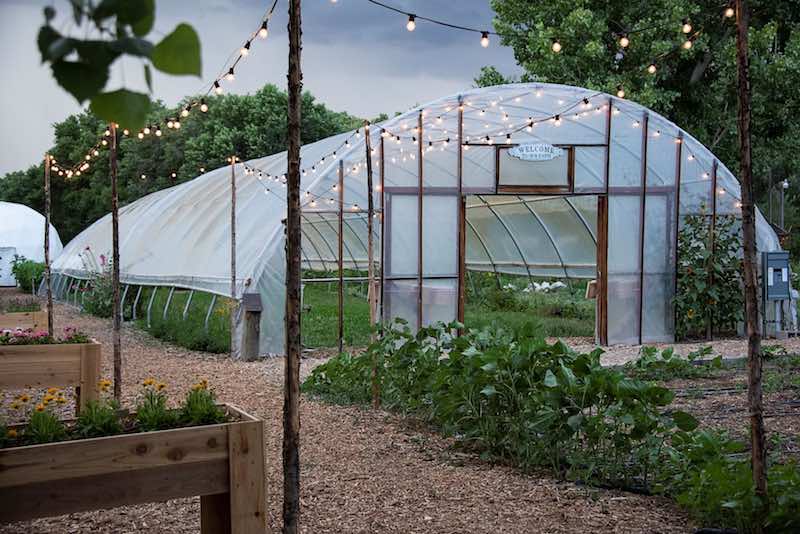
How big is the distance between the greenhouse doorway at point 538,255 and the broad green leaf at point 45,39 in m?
9.86

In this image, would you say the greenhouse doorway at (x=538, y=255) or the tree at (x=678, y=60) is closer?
the greenhouse doorway at (x=538, y=255)

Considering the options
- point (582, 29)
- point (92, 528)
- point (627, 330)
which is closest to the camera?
point (92, 528)

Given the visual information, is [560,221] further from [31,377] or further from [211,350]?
[31,377]

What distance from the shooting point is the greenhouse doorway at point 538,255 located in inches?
454

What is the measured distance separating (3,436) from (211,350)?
737cm

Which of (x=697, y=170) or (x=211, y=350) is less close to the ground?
(x=697, y=170)

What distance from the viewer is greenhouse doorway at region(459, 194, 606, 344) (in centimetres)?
1153

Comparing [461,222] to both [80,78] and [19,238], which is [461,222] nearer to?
[80,78]

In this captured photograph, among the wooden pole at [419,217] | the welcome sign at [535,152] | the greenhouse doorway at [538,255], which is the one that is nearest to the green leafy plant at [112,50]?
the wooden pole at [419,217]

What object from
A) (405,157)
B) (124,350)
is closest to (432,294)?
(405,157)

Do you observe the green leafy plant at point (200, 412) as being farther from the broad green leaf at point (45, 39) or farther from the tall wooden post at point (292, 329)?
the broad green leaf at point (45, 39)

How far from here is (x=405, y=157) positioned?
383 inches

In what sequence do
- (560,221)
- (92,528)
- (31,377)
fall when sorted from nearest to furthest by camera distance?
(92,528) < (31,377) < (560,221)

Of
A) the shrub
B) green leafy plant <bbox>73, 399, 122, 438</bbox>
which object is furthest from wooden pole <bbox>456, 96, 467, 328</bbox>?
the shrub
